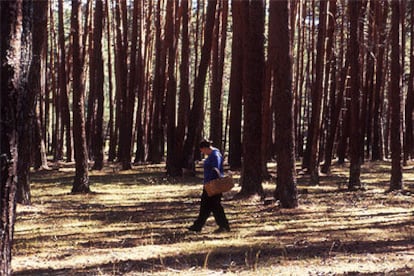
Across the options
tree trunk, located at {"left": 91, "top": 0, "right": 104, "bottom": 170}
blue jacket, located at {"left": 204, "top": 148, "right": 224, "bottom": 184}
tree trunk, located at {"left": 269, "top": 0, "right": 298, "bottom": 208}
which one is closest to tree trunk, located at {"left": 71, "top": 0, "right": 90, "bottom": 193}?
tree trunk, located at {"left": 269, "top": 0, "right": 298, "bottom": 208}

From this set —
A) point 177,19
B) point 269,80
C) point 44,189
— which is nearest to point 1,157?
point 44,189

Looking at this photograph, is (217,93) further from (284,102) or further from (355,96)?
(284,102)

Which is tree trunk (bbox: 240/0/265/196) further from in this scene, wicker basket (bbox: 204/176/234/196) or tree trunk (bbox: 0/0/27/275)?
tree trunk (bbox: 0/0/27/275)

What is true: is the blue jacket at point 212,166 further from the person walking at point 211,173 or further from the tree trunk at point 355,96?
the tree trunk at point 355,96

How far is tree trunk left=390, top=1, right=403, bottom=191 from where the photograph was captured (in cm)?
1584

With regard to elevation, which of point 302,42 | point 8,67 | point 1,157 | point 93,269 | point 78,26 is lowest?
point 93,269

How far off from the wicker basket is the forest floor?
824 mm

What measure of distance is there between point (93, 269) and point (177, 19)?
64.5 feet

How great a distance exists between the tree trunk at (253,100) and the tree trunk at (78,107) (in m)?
4.34

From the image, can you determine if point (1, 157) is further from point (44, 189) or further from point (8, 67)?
point (44, 189)

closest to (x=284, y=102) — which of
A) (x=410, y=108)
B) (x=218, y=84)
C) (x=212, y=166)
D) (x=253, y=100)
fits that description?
(x=253, y=100)

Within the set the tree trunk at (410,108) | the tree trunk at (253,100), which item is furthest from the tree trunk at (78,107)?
the tree trunk at (410,108)

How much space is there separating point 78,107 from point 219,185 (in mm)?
6923

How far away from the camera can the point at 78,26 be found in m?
15.4
